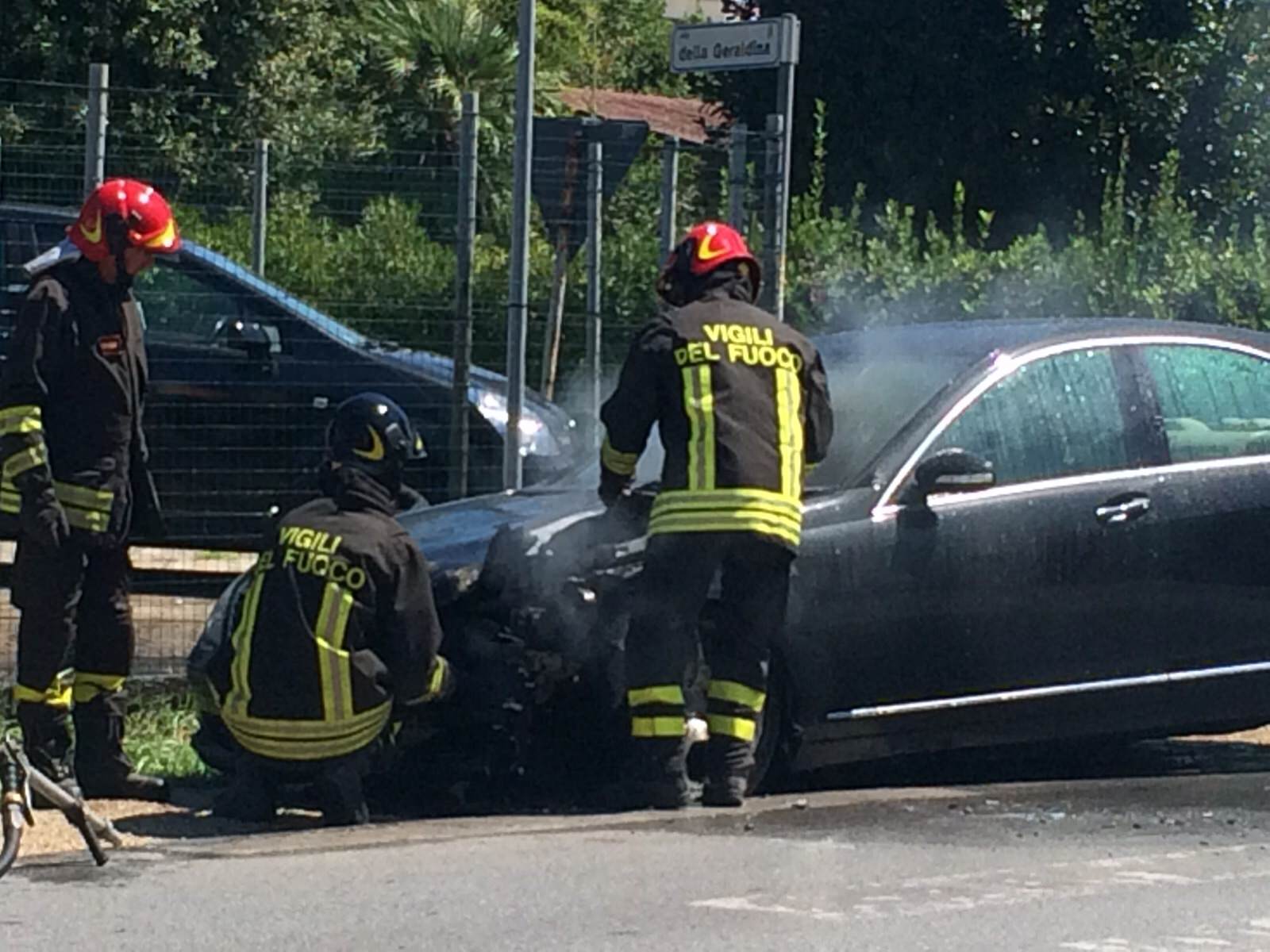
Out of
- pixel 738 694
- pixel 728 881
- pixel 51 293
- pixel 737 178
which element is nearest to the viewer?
pixel 728 881

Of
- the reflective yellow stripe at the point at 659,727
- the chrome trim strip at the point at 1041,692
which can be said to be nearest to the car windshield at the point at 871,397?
the chrome trim strip at the point at 1041,692

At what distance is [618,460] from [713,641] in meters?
0.62

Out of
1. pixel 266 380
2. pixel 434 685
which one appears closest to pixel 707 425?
pixel 434 685

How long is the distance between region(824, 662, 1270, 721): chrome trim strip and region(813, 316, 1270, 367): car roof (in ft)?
3.60

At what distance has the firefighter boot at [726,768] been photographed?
7.35m

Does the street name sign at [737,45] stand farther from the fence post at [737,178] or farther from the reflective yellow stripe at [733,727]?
the reflective yellow stripe at [733,727]

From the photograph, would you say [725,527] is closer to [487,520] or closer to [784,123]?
[487,520]

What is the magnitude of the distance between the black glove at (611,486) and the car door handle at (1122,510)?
1.59 m

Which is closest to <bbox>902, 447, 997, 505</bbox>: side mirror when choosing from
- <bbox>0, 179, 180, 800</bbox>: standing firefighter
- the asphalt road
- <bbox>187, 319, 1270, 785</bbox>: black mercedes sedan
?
<bbox>187, 319, 1270, 785</bbox>: black mercedes sedan

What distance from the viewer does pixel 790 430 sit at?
24.6 feet

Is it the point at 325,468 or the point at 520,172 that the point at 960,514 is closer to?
the point at 325,468

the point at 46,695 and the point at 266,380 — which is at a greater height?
the point at 266,380

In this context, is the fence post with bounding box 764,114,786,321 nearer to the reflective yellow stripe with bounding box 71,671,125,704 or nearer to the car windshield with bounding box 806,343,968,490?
the car windshield with bounding box 806,343,968,490

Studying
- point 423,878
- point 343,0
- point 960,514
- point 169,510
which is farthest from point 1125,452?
point 343,0
